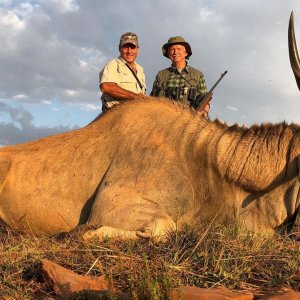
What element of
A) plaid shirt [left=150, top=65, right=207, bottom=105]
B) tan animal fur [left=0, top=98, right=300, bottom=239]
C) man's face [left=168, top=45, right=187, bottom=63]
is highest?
man's face [left=168, top=45, right=187, bottom=63]

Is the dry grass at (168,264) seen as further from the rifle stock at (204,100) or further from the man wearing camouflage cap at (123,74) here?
the rifle stock at (204,100)

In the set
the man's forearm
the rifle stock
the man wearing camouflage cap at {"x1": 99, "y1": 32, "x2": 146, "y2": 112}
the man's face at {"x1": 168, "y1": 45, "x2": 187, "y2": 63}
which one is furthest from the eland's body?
the man's face at {"x1": 168, "y1": 45, "x2": 187, "y2": 63}

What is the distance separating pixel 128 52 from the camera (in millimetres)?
8641

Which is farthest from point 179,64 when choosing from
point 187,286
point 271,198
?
point 187,286

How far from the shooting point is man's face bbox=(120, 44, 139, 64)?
8617mm

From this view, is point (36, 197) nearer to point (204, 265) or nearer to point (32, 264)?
point (32, 264)

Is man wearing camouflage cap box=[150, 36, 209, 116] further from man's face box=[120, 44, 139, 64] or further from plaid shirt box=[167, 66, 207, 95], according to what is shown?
man's face box=[120, 44, 139, 64]

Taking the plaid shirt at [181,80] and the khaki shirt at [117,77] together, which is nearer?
the khaki shirt at [117,77]

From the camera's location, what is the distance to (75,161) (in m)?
6.08

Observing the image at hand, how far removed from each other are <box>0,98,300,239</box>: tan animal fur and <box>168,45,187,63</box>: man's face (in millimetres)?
3302

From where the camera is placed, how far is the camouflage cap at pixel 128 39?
336 inches

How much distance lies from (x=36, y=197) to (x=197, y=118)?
2.07 metres

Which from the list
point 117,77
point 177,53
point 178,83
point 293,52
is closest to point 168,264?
point 293,52

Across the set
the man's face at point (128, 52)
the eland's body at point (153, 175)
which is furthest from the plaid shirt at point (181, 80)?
the eland's body at point (153, 175)
